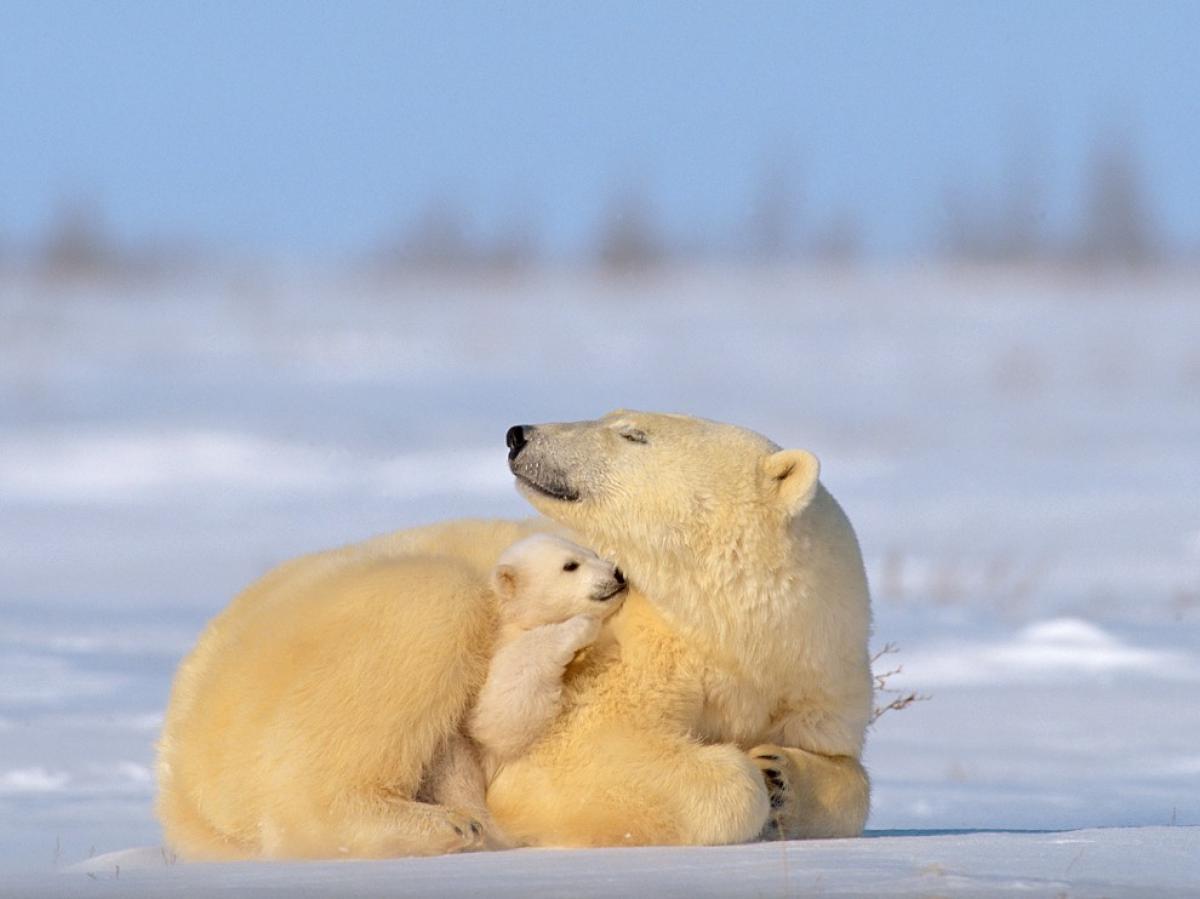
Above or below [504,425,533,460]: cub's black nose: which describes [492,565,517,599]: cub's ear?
below

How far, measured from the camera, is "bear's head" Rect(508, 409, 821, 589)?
17.3 ft

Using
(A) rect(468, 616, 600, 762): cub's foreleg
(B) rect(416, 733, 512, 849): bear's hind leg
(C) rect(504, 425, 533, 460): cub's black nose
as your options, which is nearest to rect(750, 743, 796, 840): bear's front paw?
(A) rect(468, 616, 600, 762): cub's foreleg

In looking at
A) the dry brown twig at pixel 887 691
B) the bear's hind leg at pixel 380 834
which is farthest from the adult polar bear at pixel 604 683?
the dry brown twig at pixel 887 691

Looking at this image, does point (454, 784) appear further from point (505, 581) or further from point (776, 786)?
point (776, 786)

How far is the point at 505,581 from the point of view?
17.5ft

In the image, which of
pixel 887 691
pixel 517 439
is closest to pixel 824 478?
pixel 887 691

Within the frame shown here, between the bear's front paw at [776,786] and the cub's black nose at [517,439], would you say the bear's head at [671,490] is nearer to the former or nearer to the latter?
the cub's black nose at [517,439]

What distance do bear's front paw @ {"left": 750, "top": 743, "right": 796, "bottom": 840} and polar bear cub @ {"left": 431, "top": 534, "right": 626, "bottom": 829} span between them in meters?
0.57

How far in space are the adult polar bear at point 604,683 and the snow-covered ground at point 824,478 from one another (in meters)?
0.31

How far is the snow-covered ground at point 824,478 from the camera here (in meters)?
7.25

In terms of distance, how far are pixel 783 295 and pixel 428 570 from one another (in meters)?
22.6

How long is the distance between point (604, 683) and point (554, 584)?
0.98ft

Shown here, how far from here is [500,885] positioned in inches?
167

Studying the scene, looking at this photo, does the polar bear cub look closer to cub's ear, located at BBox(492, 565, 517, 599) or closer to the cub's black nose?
cub's ear, located at BBox(492, 565, 517, 599)
